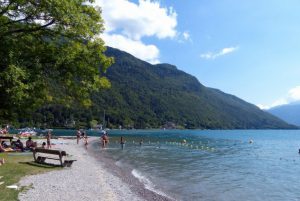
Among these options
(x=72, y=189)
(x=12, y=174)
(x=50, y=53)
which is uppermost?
(x=50, y=53)

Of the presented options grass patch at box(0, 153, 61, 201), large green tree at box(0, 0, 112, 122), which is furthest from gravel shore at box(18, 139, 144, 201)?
large green tree at box(0, 0, 112, 122)

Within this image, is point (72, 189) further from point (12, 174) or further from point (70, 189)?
point (12, 174)

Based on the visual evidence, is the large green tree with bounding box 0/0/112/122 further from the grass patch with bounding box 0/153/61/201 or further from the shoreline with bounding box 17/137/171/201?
the shoreline with bounding box 17/137/171/201

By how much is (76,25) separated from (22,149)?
2694 cm

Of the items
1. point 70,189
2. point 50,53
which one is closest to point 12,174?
point 70,189

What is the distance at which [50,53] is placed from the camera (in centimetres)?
Result: 1068

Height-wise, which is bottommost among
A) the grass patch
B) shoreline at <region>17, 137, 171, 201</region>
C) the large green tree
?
shoreline at <region>17, 137, 171, 201</region>

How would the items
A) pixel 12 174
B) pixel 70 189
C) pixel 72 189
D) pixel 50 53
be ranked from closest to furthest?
pixel 50 53 < pixel 70 189 < pixel 72 189 < pixel 12 174

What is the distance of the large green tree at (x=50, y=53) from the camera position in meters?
9.96

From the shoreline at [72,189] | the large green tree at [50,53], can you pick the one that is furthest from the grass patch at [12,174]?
the large green tree at [50,53]

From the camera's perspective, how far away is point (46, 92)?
11344mm

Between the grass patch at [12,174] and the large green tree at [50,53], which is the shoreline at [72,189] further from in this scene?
the large green tree at [50,53]

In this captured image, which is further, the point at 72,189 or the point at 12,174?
the point at 12,174

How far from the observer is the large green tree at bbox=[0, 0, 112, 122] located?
9.96 m
